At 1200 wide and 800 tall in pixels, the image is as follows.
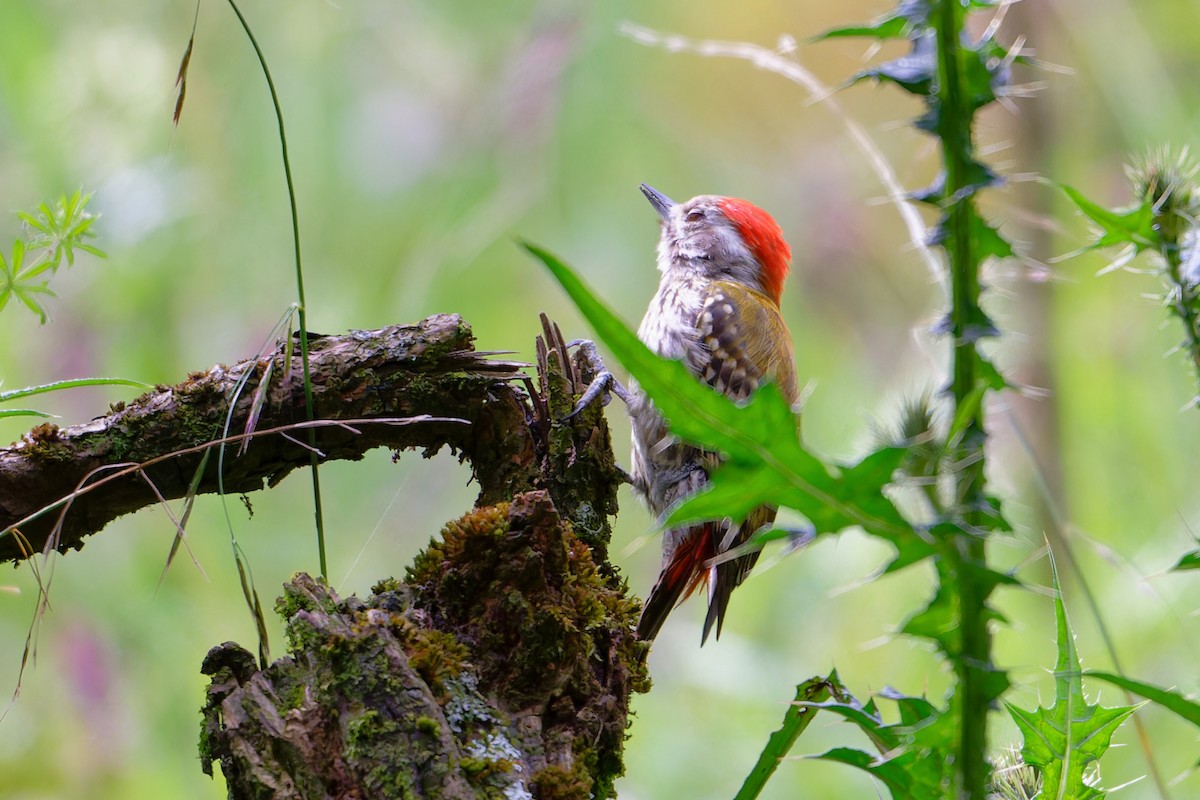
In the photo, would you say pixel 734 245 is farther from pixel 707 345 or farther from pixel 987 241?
pixel 987 241

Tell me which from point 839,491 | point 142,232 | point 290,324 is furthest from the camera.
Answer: point 142,232

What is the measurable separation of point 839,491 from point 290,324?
890 mm

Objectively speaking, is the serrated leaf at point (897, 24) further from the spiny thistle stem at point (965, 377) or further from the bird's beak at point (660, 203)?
the bird's beak at point (660, 203)

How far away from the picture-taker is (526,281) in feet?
13.8

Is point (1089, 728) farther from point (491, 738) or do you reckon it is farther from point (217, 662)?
point (217, 662)

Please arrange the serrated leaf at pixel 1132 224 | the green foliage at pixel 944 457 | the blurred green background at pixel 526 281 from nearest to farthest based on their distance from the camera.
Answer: the green foliage at pixel 944 457 → the serrated leaf at pixel 1132 224 → the blurred green background at pixel 526 281

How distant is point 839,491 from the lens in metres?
0.76

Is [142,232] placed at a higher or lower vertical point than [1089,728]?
higher

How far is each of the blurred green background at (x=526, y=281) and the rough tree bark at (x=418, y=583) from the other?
1523 mm

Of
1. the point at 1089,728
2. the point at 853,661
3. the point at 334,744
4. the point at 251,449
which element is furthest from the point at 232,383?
the point at 853,661

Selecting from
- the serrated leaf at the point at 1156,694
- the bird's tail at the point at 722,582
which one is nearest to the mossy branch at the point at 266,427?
the serrated leaf at the point at 1156,694

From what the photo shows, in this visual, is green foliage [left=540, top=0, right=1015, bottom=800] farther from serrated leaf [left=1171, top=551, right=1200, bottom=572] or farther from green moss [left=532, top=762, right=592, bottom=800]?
green moss [left=532, top=762, right=592, bottom=800]

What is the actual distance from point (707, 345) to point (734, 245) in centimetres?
49

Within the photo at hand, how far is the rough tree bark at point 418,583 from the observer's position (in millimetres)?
1119
